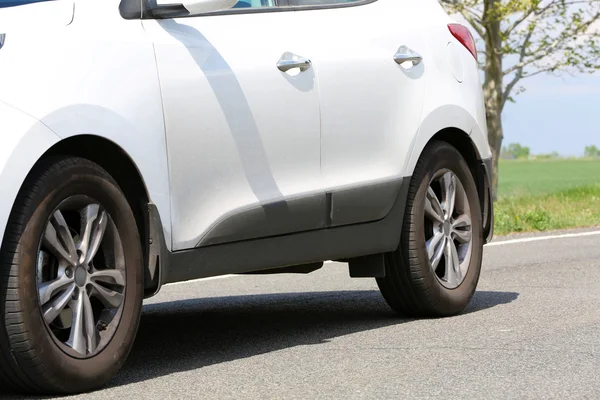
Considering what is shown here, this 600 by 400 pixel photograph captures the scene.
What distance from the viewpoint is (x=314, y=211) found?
20.8 feet

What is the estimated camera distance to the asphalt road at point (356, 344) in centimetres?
518

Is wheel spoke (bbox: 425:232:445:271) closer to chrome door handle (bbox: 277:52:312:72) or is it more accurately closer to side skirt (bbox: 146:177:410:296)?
side skirt (bbox: 146:177:410:296)

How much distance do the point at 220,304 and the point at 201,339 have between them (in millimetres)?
1700

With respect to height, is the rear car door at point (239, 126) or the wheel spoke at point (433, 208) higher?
the rear car door at point (239, 126)

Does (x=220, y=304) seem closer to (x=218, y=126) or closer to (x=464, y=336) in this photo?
(x=464, y=336)

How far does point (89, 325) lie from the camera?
17.0 ft

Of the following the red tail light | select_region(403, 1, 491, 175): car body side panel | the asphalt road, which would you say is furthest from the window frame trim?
the asphalt road

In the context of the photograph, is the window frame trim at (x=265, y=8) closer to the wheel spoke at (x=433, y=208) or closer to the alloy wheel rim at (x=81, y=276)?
the alloy wheel rim at (x=81, y=276)

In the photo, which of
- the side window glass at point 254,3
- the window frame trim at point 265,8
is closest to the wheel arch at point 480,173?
the window frame trim at point 265,8

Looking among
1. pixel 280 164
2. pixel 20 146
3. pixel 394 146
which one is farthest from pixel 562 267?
pixel 20 146

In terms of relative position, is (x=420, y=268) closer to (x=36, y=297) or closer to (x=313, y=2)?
(x=313, y=2)

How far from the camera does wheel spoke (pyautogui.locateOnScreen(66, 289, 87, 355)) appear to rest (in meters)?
5.09

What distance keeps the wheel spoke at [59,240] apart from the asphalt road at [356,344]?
0.55 meters

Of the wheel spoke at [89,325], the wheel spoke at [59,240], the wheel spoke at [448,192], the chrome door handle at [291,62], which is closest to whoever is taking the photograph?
the wheel spoke at [59,240]
